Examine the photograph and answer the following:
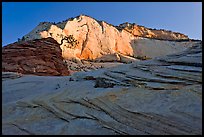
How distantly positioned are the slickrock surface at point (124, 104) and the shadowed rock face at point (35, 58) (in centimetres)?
610

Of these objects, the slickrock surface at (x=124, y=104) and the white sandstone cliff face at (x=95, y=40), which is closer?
the slickrock surface at (x=124, y=104)

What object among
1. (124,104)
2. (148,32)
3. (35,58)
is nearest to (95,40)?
(148,32)

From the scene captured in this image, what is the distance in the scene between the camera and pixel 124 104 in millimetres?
7078

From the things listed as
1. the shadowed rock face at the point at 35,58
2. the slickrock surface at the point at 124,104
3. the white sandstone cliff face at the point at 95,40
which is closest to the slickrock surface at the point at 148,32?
the white sandstone cliff face at the point at 95,40

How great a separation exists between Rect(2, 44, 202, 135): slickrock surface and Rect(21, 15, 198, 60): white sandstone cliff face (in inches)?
1237

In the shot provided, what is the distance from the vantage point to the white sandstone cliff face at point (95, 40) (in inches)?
1661

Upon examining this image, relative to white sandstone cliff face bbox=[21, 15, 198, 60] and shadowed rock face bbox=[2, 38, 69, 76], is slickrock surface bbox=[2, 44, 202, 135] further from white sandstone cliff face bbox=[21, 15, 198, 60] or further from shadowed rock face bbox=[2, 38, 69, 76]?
white sandstone cliff face bbox=[21, 15, 198, 60]

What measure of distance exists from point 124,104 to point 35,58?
1009 cm

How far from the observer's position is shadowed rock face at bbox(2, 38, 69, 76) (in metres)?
15.4

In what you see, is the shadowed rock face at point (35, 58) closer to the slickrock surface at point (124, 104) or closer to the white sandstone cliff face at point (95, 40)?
the slickrock surface at point (124, 104)

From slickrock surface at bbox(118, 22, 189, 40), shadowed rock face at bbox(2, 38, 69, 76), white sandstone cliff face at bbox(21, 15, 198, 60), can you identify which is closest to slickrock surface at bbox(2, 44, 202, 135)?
shadowed rock face at bbox(2, 38, 69, 76)

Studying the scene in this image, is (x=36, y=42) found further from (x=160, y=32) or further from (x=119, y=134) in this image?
(x=160, y=32)

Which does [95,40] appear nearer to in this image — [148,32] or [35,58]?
[148,32]

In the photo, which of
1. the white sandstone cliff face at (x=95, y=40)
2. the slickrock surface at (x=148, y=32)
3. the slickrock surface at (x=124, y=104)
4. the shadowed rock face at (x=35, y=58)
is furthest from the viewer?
the slickrock surface at (x=148, y=32)
